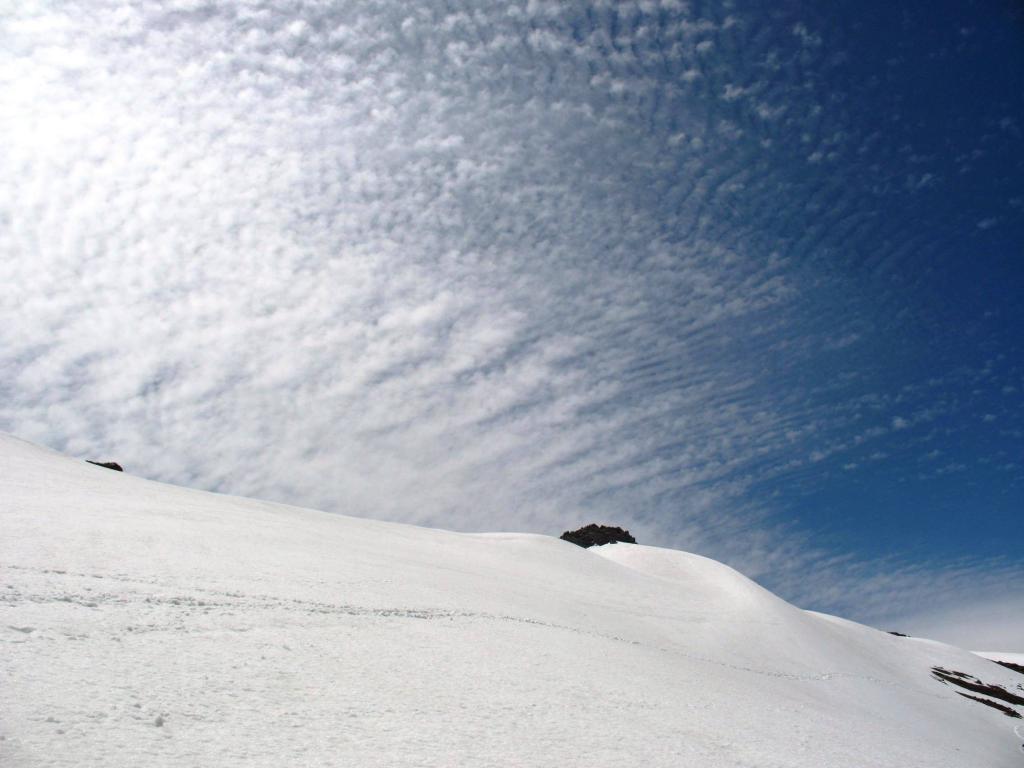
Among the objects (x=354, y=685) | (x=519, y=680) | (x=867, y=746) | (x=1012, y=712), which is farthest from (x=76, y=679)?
(x=1012, y=712)

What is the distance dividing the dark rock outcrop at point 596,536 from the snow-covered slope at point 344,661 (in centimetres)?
2201

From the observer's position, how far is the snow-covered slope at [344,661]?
19.1ft

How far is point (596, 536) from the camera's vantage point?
148 ft

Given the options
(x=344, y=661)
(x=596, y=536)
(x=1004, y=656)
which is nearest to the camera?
(x=344, y=661)

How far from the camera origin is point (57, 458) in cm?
2062

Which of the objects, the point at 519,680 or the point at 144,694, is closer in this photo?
the point at 144,694

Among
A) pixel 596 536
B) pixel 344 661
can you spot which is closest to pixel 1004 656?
pixel 596 536

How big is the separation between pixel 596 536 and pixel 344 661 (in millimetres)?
38475

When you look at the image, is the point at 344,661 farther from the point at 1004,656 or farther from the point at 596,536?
the point at 1004,656

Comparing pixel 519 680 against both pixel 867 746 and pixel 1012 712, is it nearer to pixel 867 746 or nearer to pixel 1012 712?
pixel 867 746

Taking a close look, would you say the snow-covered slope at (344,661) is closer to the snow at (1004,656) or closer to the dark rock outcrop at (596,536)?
the dark rock outcrop at (596,536)

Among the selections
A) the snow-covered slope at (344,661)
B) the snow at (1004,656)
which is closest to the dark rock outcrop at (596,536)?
the snow-covered slope at (344,661)

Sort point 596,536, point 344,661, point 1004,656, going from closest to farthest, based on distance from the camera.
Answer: point 344,661 < point 596,536 < point 1004,656

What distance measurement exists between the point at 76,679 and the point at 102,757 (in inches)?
62.1
